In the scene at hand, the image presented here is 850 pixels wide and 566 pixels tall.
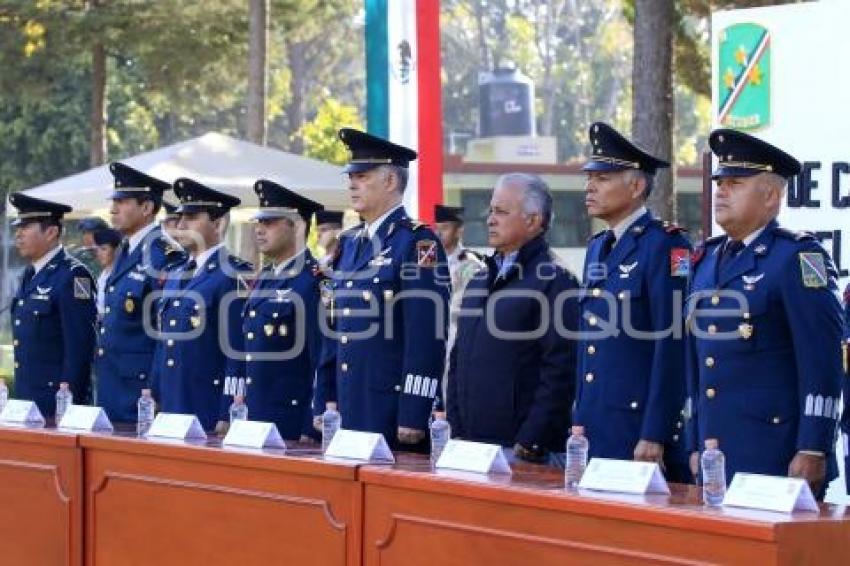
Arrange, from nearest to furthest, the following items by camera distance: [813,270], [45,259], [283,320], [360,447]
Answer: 1. [360,447]
2. [813,270]
3. [283,320]
4. [45,259]

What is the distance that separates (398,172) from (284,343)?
950 mm

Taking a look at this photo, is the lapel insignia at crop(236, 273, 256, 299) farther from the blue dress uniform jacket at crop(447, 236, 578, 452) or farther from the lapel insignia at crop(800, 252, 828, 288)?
the lapel insignia at crop(800, 252, 828, 288)

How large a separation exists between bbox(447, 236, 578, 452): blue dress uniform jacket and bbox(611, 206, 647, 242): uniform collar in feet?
0.87

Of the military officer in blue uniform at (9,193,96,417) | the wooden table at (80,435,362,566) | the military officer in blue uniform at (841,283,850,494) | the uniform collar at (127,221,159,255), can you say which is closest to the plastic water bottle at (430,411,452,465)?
the wooden table at (80,435,362,566)

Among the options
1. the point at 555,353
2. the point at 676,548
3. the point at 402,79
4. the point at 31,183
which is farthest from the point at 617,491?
the point at 31,183

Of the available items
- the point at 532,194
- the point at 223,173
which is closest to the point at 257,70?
the point at 223,173

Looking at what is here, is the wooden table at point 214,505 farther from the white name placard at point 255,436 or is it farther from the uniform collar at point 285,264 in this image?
the uniform collar at point 285,264

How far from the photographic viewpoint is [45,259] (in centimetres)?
830

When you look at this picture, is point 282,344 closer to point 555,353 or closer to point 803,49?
point 555,353

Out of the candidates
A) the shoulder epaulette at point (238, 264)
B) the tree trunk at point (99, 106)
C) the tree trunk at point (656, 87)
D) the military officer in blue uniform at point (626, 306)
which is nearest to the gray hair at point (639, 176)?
the military officer in blue uniform at point (626, 306)

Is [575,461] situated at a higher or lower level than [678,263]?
lower

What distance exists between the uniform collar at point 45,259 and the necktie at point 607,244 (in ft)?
11.3

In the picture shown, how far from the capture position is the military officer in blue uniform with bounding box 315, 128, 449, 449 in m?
6.20

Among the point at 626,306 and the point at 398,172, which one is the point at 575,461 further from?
the point at 398,172
